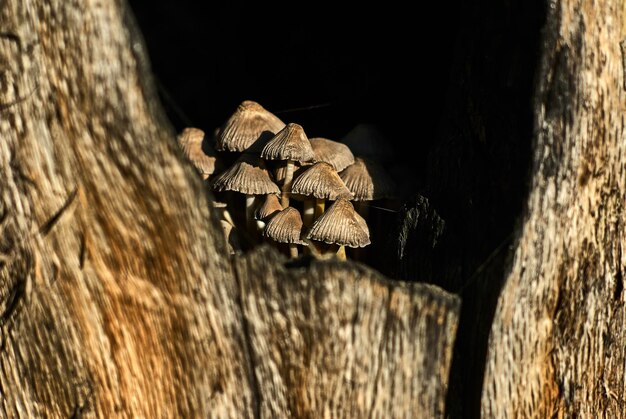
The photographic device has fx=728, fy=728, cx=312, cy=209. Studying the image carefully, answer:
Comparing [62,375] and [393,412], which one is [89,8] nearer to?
[62,375]

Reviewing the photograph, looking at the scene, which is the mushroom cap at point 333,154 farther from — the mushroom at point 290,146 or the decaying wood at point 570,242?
the decaying wood at point 570,242

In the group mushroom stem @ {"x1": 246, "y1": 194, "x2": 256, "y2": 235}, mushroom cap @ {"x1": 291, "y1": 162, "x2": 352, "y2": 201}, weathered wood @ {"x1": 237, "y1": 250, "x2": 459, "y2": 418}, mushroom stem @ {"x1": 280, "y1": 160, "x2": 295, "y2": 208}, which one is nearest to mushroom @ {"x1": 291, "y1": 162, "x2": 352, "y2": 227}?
mushroom cap @ {"x1": 291, "y1": 162, "x2": 352, "y2": 201}

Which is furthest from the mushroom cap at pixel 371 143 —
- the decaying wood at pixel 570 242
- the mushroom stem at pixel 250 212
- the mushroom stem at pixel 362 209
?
the decaying wood at pixel 570 242

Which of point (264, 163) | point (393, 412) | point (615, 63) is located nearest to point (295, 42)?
point (264, 163)

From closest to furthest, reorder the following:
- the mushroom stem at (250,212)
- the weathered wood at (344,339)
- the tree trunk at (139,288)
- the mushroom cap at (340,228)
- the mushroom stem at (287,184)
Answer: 1. the tree trunk at (139,288)
2. the weathered wood at (344,339)
3. the mushroom cap at (340,228)
4. the mushroom stem at (287,184)
5. the mushroom stem at (250,212)

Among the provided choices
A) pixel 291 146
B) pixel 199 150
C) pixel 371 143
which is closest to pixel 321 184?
pixel 291 146

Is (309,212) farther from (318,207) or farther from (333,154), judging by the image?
(333,154)
